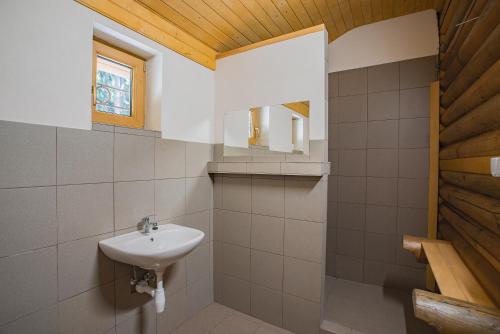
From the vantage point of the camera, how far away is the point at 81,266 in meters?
1.36

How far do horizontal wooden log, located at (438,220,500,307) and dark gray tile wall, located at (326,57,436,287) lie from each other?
0.75 m

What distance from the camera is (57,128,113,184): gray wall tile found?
1280 millimetres

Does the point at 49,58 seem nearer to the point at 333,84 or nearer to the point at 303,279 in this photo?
the point at 303,279

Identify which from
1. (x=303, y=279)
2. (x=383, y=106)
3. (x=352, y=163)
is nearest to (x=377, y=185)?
(x=352, y=163)

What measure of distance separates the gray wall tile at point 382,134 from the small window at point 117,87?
2.24m

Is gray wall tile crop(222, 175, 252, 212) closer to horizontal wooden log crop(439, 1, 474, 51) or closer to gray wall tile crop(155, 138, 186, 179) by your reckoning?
gray wall tile crop(155, 138, 186, 179)

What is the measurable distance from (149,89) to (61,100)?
0.64m

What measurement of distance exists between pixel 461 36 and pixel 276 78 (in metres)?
1.19

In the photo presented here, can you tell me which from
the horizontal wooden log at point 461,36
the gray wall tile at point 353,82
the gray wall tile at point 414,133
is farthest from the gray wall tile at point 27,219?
the gray wall tile at point 414,133

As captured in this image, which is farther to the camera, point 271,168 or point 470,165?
point 271,168

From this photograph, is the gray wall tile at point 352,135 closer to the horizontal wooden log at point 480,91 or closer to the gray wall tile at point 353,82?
the gray wall tile at point 353,82

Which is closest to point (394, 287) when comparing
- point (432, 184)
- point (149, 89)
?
point (432, 184)

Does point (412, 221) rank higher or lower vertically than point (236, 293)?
higher

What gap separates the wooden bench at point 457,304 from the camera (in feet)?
2.63
